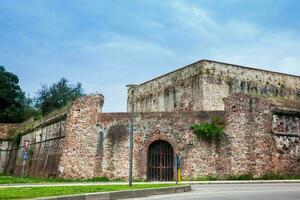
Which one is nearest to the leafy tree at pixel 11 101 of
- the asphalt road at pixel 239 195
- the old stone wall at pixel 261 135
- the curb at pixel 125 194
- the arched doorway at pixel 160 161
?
the arched doorway at pixel 160 161

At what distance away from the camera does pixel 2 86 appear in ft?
168

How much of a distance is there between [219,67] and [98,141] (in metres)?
14.2

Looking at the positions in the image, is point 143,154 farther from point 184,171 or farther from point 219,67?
point 219,67

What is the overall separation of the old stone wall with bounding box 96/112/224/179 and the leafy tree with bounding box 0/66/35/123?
94.6 ft

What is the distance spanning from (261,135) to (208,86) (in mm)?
9707

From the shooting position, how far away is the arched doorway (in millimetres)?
24734

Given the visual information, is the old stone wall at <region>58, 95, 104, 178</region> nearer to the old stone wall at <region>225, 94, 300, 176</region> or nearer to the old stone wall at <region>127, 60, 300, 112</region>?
the old stone wall at <region>225, 94, 300, 176</region>

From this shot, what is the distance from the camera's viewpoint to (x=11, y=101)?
5134cm

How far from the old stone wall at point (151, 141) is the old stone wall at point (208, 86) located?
320 inches

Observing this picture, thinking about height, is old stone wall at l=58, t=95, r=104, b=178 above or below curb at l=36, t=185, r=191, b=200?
above

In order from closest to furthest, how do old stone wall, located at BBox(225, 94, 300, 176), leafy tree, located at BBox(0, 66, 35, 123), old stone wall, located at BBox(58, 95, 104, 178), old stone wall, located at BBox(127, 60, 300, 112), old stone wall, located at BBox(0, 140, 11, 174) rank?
old stone wall, located at BBox(225, 94, 300, 176), old stone wall, located at BBox(58, 95, 104, 178), old stone wall, located at BBox(127, 60, 300, 112), old stone wall, located at BBox(0, 140, 11, 174), leafy tree, located at BBox(0, 66, 35, 123)

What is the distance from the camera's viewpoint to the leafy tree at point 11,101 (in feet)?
166

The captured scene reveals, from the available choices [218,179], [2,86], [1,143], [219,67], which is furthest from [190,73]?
[2,86]

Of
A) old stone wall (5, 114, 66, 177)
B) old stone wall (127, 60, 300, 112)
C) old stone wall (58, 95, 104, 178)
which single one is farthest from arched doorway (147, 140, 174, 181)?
old stone wall (127, 60, 300, 112)
